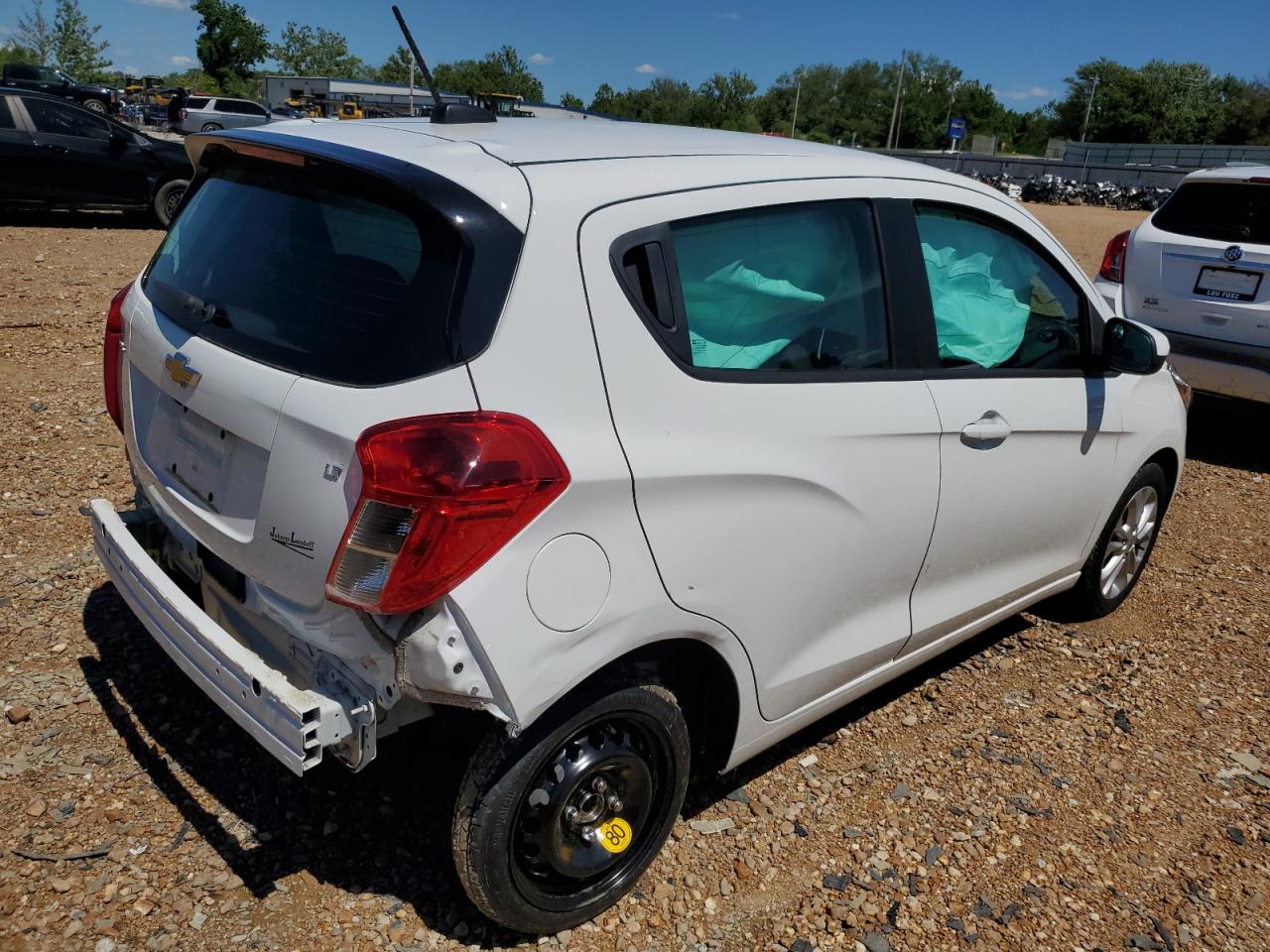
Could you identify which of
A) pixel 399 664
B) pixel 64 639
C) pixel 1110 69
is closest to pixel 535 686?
pixel 399 664

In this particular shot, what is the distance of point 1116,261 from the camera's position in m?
6.95

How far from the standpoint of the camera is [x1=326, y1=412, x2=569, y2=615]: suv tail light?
193cm

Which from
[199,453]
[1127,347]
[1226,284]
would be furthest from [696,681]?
[1226,284]

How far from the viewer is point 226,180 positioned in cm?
268

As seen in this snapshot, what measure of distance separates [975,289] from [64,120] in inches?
515

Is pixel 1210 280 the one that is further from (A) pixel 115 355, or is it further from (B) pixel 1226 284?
(A) pixel 115 355

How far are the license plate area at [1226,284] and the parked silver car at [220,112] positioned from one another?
105 ft

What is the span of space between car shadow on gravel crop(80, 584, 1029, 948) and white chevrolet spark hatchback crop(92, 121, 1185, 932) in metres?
0.41

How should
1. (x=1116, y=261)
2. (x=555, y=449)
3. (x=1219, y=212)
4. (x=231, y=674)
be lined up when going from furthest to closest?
(x=1116, y=261) → (x=1219, y=212) → (x=231, y=674) → (x=555, y=449)

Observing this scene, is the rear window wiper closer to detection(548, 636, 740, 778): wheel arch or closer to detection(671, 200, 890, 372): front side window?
detection(671, 200, 890, 372): front side window

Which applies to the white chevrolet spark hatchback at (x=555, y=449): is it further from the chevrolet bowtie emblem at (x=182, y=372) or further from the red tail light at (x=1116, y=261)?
the red tail light at (x=1116, y=261)

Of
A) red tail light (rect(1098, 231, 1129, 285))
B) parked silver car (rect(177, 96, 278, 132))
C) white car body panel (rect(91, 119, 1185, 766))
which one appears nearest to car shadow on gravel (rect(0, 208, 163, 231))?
red tail light (rect(1098, 231, 1129, 285))

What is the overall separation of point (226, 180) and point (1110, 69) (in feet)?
338

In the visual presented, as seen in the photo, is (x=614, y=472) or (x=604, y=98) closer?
(x=614, y=472)
